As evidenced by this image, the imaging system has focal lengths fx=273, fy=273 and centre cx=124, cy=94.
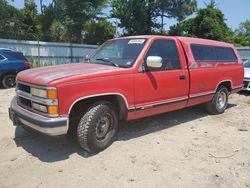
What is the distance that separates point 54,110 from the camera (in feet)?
12.6

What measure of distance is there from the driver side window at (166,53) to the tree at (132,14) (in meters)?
23.8

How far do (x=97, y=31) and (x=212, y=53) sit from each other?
22229 mm

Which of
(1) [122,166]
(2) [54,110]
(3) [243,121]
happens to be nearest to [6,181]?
(2) [54,110]

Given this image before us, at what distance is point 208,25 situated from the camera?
24.7m

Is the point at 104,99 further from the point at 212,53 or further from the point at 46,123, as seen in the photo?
the point at 212,53

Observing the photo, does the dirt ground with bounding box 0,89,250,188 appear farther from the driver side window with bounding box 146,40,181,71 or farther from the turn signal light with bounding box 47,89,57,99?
the driver side window with bounding box 146,40,181,71

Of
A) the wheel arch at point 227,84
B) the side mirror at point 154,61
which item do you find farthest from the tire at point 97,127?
the wheel arch at point 227,84

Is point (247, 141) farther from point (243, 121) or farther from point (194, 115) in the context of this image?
point (194, 115)

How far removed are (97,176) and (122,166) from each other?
1.53 feet

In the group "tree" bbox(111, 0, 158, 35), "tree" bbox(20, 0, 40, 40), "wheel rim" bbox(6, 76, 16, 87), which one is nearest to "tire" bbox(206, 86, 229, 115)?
"wheel rim" bbox(6, 76, 16, 87)

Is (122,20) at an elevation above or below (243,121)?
above

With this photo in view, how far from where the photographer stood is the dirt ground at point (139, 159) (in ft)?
12.1

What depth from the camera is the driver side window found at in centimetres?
518

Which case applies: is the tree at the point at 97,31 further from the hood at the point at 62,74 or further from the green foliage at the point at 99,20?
the hood at the point at 62,74
